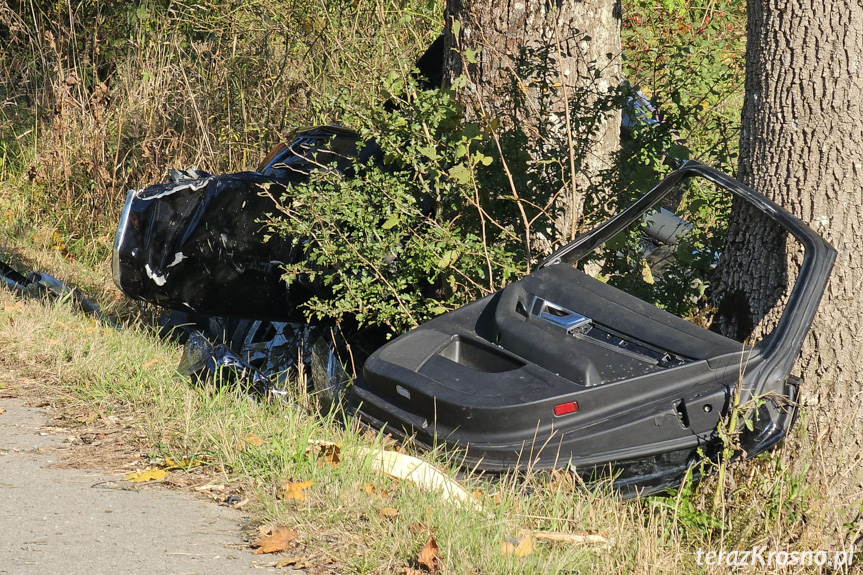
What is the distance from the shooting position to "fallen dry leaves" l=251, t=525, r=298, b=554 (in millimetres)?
3088

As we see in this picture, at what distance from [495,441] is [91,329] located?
3342 mm

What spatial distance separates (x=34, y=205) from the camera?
29.5ft

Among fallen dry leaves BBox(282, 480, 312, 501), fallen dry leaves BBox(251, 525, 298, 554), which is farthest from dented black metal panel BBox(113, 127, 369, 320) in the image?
fallen dry leaves BBox(251, 525, 298, 554)

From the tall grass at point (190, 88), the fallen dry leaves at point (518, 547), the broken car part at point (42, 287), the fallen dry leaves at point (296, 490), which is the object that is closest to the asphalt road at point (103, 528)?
the fallen dry leaves at point (296, 490)

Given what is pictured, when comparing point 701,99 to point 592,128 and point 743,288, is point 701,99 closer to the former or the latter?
point 592,128

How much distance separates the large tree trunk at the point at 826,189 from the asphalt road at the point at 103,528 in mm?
2441

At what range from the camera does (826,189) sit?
387cm

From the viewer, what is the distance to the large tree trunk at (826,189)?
383 cm

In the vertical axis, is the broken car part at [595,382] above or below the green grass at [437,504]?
above

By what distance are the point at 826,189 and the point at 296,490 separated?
8.44 ft

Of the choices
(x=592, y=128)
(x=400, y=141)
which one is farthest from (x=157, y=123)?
(x=592, y=128)

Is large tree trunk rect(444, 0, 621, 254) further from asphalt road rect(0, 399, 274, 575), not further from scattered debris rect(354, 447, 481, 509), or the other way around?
asphalt road rect(0, 399, 274, 575)

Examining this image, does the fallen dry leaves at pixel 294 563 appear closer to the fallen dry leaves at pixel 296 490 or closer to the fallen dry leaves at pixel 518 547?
the fallen dry leaves at pixel 296 490

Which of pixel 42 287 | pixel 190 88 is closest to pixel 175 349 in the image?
pixel 42 287
